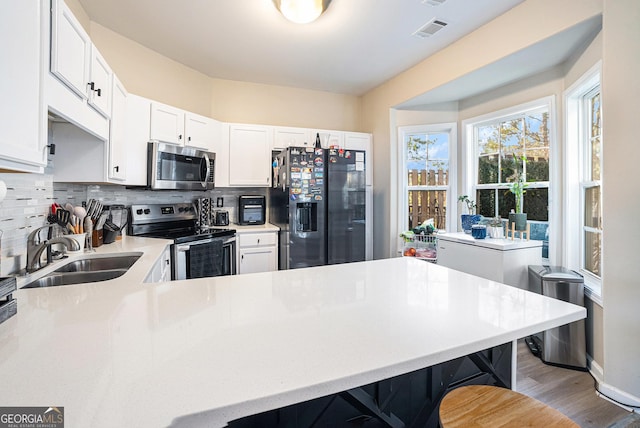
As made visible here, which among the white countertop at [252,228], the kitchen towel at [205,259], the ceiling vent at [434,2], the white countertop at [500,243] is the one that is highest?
the ceiling vent at [434,2]

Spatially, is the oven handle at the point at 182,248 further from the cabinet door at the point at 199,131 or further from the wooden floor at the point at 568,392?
the wooden floor at the point at 568,392

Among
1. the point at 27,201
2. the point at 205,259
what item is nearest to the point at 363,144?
the point at 205,259

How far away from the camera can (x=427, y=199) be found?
12.6 feet

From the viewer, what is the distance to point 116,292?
1183mm

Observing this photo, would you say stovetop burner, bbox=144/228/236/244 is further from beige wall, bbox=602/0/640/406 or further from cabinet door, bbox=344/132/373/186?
beige wall, bbox=602/0/640/406

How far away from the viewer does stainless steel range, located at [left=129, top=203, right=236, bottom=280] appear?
8.38 ft

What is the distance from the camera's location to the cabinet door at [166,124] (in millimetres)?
2787

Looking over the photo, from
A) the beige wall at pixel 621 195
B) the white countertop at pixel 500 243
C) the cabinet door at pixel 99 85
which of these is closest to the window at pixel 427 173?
the white countertop at pixel 500 243

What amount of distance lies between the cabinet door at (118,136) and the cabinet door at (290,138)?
5.48ft

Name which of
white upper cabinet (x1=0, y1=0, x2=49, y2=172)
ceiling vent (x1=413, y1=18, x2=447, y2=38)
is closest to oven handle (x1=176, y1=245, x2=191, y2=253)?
white upper cabinet (x1=0, y1=0, x2=49, y2=172)

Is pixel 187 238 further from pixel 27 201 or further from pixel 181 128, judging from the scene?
pixel 181 128

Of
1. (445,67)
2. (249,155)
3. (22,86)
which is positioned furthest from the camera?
(249,155)

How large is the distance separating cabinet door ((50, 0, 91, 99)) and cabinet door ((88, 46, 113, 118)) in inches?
3.2

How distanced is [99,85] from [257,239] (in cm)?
200
